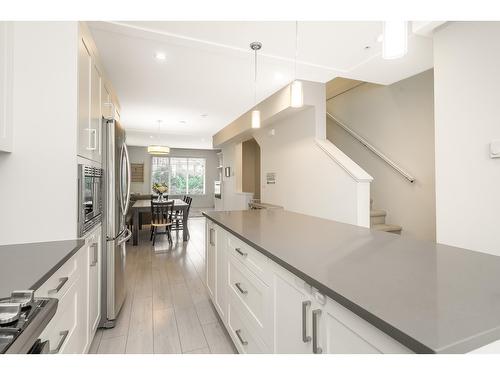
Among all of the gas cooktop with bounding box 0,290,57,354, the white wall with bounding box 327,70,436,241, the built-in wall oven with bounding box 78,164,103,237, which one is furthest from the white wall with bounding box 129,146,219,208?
the gas cooktop with bounding box 0,290,57,354

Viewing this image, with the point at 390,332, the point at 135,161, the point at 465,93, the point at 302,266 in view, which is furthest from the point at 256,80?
the point at 135,161

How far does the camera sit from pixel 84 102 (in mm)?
A: 1699

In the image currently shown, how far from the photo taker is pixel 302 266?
97 cm

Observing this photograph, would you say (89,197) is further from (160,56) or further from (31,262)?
(160,56)

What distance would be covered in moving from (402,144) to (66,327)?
4.28m

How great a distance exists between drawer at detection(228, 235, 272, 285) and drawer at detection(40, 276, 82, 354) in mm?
909

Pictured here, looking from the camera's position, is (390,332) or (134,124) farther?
(134,124)

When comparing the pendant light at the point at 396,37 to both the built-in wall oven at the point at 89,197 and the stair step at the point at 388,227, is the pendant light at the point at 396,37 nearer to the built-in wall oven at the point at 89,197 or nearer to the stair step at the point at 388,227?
the built-in wall oven at the point at 89,197

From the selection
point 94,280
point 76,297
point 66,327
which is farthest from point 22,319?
point 94,280

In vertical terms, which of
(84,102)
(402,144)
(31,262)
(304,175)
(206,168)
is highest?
(206,168)

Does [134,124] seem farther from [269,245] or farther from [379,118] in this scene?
[269,245]

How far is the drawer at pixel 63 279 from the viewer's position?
1041 mm

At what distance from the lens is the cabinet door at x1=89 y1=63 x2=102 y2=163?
73.7 inches
